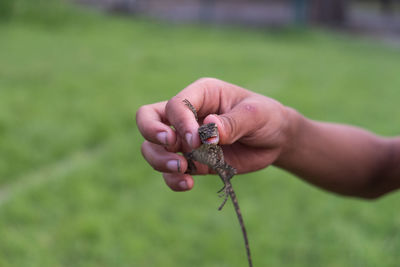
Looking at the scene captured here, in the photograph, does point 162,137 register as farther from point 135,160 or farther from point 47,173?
point 135,160

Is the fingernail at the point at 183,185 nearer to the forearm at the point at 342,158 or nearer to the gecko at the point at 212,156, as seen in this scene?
the gecko at the point at 212,156

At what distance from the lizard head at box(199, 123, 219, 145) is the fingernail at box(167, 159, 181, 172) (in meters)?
0.21

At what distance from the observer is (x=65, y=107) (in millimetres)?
7078

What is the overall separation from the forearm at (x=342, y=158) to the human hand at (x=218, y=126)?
0.57 feet

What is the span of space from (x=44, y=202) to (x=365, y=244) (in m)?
3.20

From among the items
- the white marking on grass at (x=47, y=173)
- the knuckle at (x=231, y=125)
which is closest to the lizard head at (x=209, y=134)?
the knuckle at (x=231, y=125)

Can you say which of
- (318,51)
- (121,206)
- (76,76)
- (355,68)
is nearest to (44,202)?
(121,206)

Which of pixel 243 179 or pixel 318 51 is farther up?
pixel 243 179

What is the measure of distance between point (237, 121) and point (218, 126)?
188mm

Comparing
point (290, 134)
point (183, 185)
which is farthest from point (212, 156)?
point (290, 134)

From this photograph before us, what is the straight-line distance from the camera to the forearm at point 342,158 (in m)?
2.66

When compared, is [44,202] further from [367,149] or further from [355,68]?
[355,68]

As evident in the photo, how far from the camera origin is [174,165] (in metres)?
1.96

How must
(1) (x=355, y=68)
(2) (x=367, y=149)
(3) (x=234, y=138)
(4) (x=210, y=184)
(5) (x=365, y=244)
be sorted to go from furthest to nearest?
(1) (x=355, y=68), (4) (x=210, y=184), (5) (x=365, y=244), (2) (x=367, y=149), (3) (x=234, y=138)
